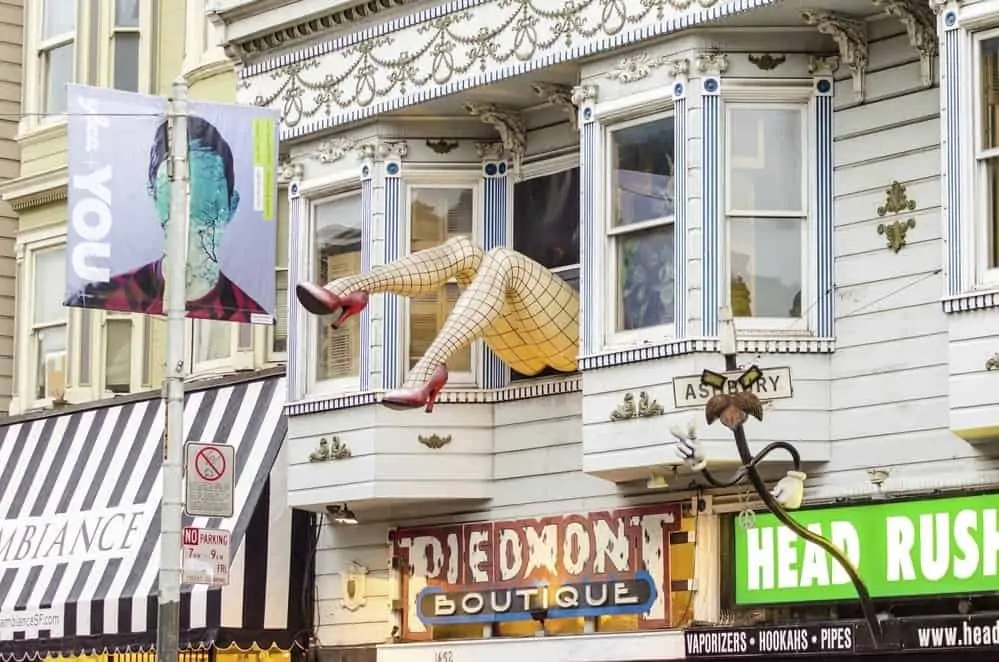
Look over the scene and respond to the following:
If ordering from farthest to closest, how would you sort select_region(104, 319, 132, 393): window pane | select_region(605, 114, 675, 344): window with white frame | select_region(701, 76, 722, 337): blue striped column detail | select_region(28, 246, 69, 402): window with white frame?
select_region(28, 246, 69, 402): window with white frame, select_region(104, 319, 132, 393): window pane, select_region(605, 114, 675, 344): window with white frame, select_region(701, 76, 722, 337): blue striped column detail

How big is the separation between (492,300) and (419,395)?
3.55 feet

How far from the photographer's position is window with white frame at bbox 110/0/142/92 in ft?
92.4

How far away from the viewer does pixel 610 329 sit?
20234 millimetres

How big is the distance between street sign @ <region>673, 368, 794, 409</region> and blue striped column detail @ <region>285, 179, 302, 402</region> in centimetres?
547

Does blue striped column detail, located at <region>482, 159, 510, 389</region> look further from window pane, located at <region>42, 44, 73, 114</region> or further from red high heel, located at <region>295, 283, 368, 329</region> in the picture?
window pane, located at <region>42, 44, 73, 114</region>

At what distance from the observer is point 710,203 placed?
1934 centimetres

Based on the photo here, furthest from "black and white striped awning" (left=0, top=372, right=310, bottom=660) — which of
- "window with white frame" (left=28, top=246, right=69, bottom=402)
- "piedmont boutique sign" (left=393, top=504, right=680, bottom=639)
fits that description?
"piedmont boutique sign" (left=393, top=504, right=680, bottom=639)

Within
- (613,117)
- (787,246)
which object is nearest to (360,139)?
(613,117)

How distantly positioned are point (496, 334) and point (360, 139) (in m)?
2.56

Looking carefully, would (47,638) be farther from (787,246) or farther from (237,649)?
(787,246)

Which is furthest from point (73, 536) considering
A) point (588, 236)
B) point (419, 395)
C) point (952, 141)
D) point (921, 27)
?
point (952, 141)

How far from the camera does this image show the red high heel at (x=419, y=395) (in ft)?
67.5

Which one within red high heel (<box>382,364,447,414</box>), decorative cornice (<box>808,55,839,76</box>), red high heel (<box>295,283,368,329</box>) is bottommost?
red high heel (<box>382,364,447,414</box>)

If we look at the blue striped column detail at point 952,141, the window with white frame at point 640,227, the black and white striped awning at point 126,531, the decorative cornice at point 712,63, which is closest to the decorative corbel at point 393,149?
the window with white frame at point 640,227
